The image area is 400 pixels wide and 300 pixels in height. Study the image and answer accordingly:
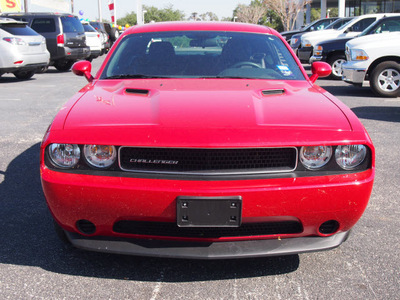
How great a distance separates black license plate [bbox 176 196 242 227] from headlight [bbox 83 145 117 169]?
45cm

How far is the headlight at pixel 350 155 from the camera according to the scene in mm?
2732

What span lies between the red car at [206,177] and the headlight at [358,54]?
7917 mm

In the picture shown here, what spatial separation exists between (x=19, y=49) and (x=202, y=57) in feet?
34.6

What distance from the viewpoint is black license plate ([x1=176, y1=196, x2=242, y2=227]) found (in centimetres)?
254

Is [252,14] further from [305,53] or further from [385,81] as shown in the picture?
[385,81]

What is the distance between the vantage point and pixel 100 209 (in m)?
2.65

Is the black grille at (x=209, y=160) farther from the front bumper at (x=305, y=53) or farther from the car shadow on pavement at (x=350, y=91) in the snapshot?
the front bumper at (x=305, y=53)

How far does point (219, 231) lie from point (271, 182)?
41cm

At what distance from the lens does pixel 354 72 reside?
1045 centimetres

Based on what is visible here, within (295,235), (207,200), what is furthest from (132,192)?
(295,235)

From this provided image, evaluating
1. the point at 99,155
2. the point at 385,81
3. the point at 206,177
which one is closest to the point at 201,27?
the point at 99,155

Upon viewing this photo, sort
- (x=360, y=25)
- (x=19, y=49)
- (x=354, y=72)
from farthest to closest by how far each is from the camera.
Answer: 1. (x=360, y=25)
2. (x=19, y=49)
3. (x=354, y=72)

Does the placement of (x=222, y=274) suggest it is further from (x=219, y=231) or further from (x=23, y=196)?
(x=23, y=196)

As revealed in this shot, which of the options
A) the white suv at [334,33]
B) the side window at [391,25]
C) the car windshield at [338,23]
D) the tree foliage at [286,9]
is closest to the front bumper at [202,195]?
the side window at [391,25]
